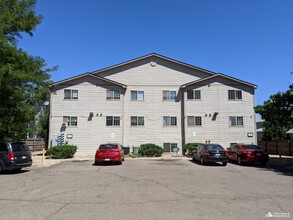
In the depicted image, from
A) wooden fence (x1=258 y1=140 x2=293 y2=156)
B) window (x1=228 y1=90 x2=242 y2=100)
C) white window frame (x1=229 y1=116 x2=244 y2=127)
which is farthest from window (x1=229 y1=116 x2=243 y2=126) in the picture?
wooden fence (x1=258 y1=140 x2=293 y2=156)

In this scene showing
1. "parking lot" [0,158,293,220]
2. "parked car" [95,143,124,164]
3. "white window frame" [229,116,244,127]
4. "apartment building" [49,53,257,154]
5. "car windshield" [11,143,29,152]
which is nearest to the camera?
"parking lot" [0,158,293,220]

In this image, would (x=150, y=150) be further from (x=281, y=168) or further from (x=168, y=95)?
(x=281, y=168)

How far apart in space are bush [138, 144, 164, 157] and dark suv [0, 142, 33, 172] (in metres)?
12.7

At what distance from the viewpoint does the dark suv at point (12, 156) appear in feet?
47.9

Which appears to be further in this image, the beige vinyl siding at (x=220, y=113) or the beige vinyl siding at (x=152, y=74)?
the beige vinyl siding at (x=152, y=74)

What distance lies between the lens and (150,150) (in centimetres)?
2634

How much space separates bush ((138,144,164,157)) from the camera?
26.4 m

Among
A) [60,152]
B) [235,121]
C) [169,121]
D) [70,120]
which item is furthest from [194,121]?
[60,152]

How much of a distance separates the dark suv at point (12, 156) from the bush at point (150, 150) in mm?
12697

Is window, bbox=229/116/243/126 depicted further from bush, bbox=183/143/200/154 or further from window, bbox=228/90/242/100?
bush, bbox=183/143/200/154

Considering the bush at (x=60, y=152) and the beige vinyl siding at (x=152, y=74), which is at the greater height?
the beige vinyl siding at (x=152, y=74)

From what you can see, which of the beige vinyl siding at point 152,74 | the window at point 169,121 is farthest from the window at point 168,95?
the window at point 169,121

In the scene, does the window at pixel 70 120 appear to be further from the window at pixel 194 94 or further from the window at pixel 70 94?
the window at pixel 194 94

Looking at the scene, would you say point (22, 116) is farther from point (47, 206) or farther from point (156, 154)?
point (156, 154)
